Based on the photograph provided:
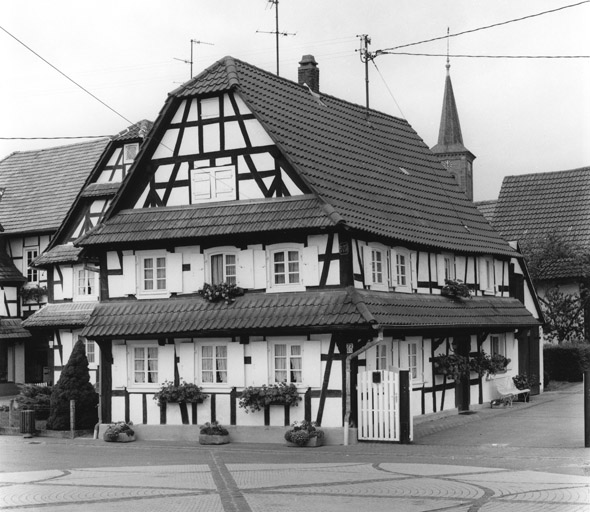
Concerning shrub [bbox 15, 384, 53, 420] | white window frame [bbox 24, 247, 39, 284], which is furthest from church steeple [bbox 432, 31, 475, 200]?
shrub [bbox 15, 384, 53, 420]

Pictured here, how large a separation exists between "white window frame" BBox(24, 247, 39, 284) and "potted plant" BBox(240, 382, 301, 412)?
2106cm

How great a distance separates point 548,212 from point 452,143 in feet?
73.1

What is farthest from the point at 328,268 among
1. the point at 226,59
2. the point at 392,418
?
the point at 226,59

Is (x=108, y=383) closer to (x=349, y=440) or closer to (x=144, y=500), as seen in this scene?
(x=349, y=440)

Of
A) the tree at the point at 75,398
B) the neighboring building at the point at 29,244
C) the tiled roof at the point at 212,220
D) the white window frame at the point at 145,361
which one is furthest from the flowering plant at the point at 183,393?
the neighboring building at the point at 29,244

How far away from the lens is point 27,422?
29.0 m

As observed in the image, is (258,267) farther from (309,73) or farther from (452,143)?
(452,143)

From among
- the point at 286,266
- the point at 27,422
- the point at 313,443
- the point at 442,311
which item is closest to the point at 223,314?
the point at 286,266

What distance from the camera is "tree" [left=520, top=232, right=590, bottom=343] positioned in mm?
42250

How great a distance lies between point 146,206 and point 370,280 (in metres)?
6.52

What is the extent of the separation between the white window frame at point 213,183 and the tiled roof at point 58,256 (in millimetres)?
11970

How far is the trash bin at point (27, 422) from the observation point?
94.6 ft

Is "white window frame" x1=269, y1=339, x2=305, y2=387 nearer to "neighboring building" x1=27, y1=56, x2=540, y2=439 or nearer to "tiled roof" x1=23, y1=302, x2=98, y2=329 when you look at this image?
"neighboring building" x1=27, y1=56, x2=540, y2=439

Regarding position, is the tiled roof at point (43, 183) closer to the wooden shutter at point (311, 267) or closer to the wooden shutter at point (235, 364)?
the wooden shutter at point (235, 364)
